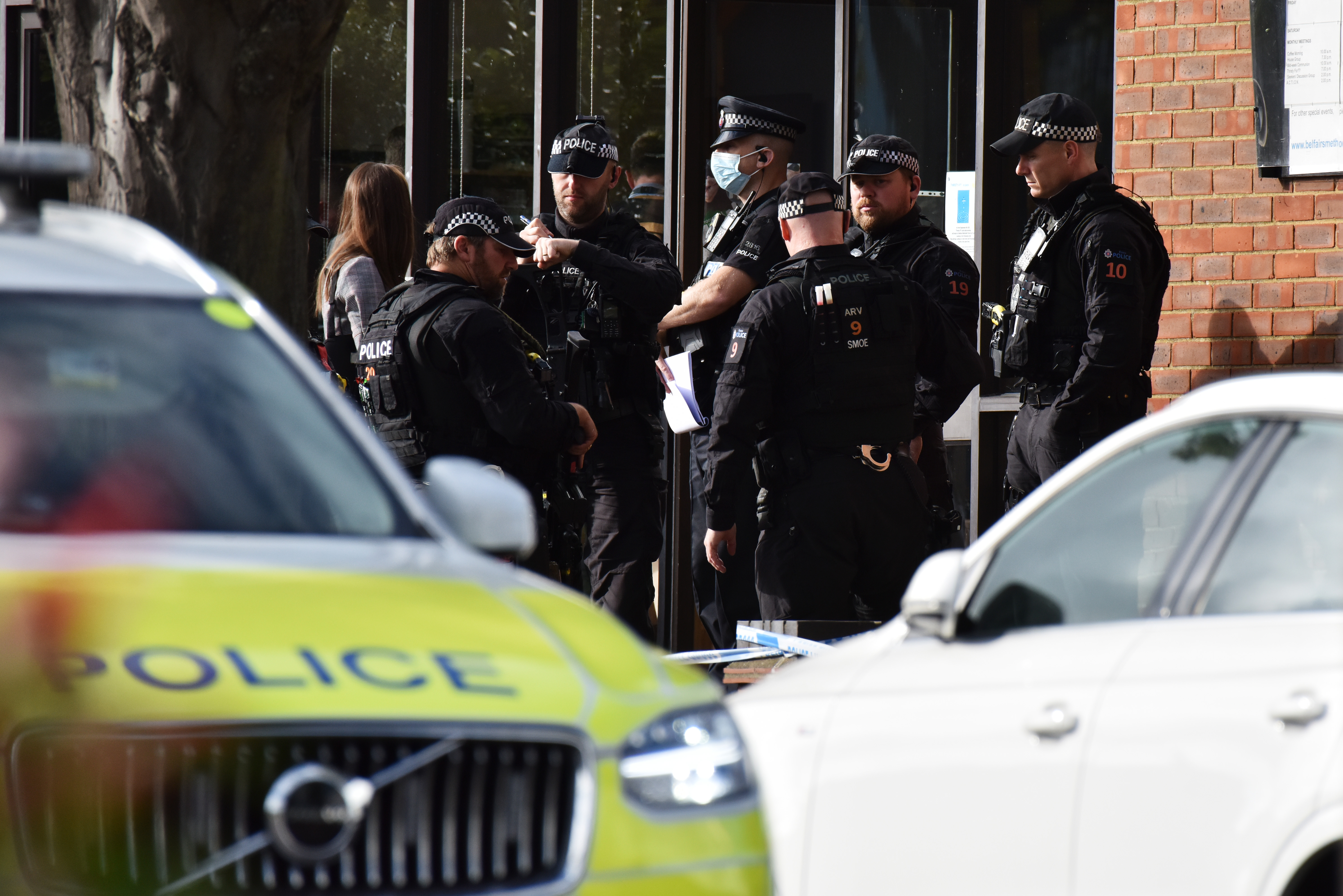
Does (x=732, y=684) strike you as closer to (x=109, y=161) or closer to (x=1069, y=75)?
(x=109, y=161)

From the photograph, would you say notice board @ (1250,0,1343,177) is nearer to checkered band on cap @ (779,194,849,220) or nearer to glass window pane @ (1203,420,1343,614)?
checkered band on cap @ (779,194,849,220)

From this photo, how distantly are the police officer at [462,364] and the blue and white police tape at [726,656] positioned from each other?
115 centimetres

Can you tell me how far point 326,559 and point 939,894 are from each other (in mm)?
1404

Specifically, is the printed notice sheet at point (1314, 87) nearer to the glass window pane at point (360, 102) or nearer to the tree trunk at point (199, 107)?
the tree trunk at point (199, 107)

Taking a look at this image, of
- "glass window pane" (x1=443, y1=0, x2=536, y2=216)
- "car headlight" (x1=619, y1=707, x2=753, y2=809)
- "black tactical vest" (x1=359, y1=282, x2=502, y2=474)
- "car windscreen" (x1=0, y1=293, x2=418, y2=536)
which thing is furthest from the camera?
"glass window pane" (x1=443, y1=0, x2=536, y2=216)

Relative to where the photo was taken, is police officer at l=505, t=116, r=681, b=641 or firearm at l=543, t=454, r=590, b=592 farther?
police officer at l=505, t=116, r=681, b=641

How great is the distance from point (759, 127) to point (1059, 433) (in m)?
2.08

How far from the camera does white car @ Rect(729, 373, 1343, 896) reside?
121 inches

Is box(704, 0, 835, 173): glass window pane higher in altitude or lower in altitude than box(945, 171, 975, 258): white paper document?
higher

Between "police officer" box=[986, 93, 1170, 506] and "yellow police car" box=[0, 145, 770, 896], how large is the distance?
4262mm

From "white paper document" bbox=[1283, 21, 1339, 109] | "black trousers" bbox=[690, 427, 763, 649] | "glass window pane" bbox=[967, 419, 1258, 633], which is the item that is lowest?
"black trousers" bbox=[690, 427, 763, 649]

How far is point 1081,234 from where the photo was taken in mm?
7344

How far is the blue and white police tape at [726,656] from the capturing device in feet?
19.3

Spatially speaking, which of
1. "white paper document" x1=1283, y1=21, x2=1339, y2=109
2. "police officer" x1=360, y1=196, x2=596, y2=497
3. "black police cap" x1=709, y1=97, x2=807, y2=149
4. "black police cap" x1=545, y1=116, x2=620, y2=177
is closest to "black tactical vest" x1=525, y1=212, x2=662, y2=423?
"black police cap" x1=545, y1=116, x2=620, y2=177
